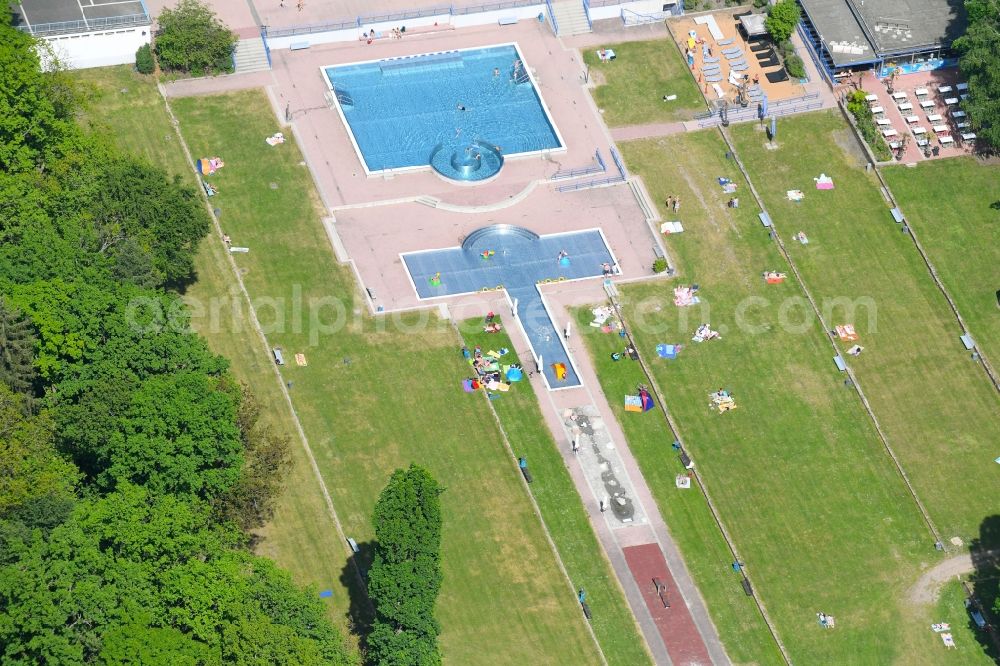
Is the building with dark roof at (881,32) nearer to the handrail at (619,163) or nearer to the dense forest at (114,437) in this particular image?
the handrail at (619,163)

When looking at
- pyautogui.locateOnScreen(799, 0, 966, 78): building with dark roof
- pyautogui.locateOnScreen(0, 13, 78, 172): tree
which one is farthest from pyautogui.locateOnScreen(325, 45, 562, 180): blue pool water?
pyautogui.locateOnScreen(0, 13, 78, 172): tree

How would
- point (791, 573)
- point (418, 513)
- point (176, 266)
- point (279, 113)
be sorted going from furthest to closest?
point (279, 113)
point (176, 266)
point (791, 573)
point (418, 513)

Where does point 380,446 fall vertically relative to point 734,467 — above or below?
above

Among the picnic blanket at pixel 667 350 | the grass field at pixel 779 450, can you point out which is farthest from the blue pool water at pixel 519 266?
the picnic blanket at pixel 667 350

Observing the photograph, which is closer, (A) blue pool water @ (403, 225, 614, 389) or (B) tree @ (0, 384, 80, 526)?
(B) tree @ (0, 384, 80, 526)

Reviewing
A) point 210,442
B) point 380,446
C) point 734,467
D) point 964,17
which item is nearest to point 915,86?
point 964,17

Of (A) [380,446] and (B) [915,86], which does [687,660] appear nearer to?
(A) [380,446]

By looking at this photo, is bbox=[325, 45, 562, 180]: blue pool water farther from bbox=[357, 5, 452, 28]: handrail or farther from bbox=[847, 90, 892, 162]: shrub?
bbox=[847, 90, 892, 162]: shrub
